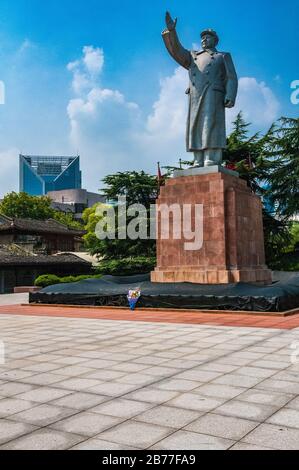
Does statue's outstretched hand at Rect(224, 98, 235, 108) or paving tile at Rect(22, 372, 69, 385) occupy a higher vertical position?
statue's outstretched hand at Rect(224, 98, 235, 108)

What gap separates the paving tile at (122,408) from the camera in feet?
13.6

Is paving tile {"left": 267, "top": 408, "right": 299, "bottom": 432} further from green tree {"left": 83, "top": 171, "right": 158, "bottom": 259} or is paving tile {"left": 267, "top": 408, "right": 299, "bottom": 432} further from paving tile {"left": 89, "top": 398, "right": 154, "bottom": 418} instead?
green tree {"left": 83, "top": 171, "right": 158, "bottom": 259}

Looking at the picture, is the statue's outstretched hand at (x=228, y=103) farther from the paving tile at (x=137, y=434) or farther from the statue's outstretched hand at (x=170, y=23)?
the paving tile at (x=137, y=434)

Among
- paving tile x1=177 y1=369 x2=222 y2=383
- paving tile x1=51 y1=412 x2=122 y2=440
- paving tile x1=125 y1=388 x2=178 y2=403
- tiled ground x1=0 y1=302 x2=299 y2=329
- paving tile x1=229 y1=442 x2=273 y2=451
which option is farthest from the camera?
tiled ground x1=0 y1=302 x2=299 y2=329

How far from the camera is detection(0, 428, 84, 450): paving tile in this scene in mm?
3393

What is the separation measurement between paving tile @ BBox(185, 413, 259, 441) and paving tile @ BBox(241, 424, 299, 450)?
7 cm

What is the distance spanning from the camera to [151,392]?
4844 millimetres

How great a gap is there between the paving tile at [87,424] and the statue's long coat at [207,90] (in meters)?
12.8

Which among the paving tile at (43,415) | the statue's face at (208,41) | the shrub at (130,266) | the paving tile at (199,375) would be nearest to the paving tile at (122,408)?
the paving tile at (43,415)

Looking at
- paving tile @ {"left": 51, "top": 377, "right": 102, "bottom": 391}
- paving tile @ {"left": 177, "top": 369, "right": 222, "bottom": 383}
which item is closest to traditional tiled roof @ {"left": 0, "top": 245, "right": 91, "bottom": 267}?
paving tile @ {"left": 51, "top": 377, "right": 102, "bottom": 391}

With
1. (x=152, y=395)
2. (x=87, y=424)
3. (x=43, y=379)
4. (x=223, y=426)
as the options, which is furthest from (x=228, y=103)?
(x=87, y=424)

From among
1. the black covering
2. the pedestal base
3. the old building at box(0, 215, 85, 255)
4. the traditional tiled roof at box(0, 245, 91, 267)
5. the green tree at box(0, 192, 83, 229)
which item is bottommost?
Answer: the black covering

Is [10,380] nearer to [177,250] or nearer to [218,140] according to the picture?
[177,250]
